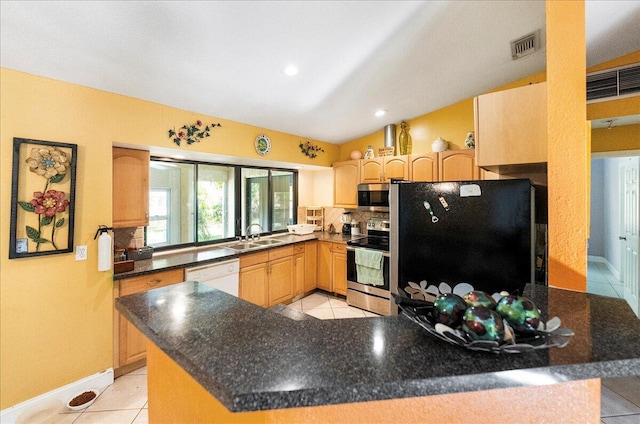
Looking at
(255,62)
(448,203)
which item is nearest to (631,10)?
(448,203)

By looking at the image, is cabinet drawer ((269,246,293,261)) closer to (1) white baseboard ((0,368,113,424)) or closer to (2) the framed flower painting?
(1) white baseboard ((0,368,113,424))

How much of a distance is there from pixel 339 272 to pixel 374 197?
1232 mm

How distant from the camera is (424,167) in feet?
12.0

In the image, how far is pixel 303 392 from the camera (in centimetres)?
55

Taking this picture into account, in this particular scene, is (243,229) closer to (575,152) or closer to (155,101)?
(155,101)

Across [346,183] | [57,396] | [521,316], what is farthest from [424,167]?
[57,396]

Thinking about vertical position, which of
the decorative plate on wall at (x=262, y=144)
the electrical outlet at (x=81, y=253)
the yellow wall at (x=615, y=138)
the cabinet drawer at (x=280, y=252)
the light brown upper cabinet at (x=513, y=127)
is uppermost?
the decorative plate on wall at (x=262, y=144)

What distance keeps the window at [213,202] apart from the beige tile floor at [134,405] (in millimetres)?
1368

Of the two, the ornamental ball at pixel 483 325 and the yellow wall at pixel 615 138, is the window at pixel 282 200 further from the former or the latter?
the ornamental ball at pixel 483 325

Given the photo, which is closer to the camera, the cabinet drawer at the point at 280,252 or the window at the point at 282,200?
the cabinet drawer at the point at 280,252

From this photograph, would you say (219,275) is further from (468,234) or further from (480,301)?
(480,301)

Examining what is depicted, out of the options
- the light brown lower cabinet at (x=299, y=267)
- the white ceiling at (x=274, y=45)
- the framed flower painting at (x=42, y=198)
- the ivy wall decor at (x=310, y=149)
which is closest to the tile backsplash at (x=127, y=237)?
the framed flower painting at (x=42, y=198)

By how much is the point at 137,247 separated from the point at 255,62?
7.07ft

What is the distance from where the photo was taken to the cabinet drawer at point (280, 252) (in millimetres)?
3632
